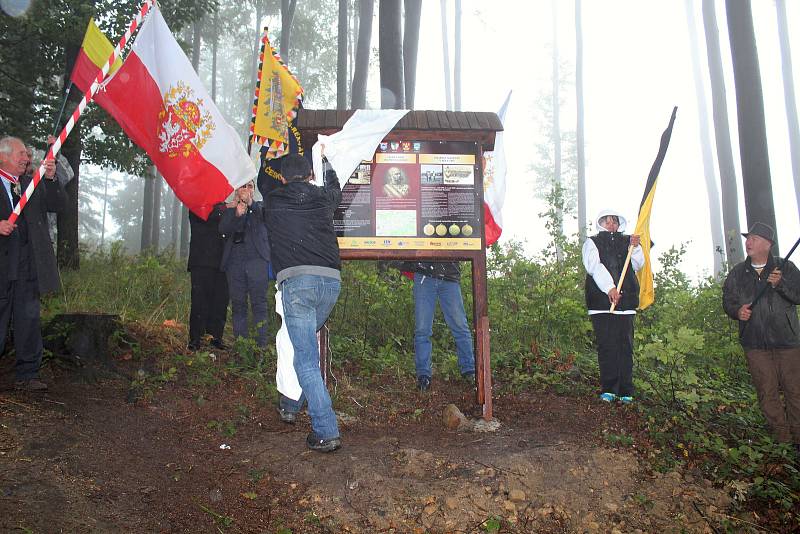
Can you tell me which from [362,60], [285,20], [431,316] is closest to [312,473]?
[431,316]

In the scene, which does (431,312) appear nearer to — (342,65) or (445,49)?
(342,65)

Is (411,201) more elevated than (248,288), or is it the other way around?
(411,201)

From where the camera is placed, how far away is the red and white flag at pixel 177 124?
5.29 meters

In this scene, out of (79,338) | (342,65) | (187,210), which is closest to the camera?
(79,338)

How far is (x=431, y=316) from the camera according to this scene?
20.2ft

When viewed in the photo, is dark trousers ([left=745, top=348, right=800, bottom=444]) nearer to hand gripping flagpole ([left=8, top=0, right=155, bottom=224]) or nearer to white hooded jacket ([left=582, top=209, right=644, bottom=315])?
white hooded jacket ([left=582, top=209, right=644, bottom=315])

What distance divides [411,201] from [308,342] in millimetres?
1584

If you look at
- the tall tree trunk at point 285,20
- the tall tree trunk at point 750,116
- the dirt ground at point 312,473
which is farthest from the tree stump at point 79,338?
the tall tree trunk at point 285,20

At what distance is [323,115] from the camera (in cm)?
514

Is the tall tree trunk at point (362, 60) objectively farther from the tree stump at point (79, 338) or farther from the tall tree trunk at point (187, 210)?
the tree stump at point (79, 338)

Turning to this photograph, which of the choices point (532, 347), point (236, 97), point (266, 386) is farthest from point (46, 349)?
point (236, 97)

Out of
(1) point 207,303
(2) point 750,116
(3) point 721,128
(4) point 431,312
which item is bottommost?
(4) point 431,312

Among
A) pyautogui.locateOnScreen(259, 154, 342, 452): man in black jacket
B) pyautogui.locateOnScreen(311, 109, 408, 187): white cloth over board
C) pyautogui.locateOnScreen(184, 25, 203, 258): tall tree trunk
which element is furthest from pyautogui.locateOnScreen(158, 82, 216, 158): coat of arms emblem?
pyautogui.locateOnScreen(184, 25, 203, 258): tall tree trunk

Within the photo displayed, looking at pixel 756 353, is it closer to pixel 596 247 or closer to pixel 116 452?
pixel 596 247
